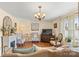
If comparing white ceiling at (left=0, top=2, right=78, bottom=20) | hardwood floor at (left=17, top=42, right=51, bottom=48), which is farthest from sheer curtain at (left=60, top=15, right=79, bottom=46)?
hardwood floor at (left=17, top=42, right=51, bottom=48)

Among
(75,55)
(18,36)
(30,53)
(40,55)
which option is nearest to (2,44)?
(18,36)

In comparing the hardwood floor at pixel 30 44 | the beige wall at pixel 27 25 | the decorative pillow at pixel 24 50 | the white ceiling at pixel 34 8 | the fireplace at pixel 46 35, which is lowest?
the decorative pillow at pixel 24 50

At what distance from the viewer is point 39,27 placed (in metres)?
2.22

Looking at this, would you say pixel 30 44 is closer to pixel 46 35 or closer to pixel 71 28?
pixel 46 35

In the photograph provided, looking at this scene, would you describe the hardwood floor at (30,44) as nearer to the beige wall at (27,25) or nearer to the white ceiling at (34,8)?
the beige wall at (27,25)

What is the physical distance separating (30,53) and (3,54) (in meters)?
0.53

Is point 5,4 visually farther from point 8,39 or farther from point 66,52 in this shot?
point 66,52

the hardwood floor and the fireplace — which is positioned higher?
the fireplace

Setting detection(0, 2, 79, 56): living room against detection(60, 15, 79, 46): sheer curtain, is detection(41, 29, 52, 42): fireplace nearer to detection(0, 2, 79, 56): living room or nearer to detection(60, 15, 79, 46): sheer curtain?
detection(0, 2, 79, 56): living room

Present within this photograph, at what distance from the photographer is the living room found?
86.2 inches

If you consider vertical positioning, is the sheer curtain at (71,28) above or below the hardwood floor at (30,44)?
above

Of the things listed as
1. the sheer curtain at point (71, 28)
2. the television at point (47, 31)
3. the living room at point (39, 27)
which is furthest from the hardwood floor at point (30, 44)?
the sheer curtain at point (71, 28)

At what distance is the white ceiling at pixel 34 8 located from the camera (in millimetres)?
2191

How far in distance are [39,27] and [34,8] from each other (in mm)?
382
